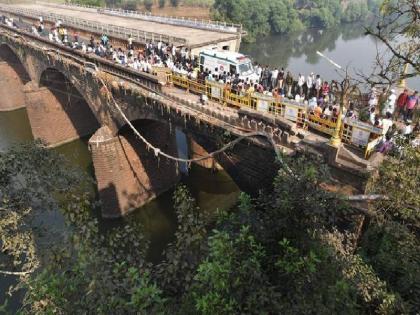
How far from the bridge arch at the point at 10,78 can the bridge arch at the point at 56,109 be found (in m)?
9.67

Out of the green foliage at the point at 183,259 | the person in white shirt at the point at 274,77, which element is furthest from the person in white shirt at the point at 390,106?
the green foliage at the point at 183,259

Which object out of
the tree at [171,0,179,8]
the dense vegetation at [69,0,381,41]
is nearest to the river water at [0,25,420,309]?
the dense vegetation at [69,0,381,41]

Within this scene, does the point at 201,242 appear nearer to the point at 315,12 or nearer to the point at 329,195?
the point at 329,195

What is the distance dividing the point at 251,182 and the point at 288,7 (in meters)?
80.2

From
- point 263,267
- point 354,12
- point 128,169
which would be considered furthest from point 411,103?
point 354,12

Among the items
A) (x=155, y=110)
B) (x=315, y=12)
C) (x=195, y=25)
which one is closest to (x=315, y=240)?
(x=155, y=110)

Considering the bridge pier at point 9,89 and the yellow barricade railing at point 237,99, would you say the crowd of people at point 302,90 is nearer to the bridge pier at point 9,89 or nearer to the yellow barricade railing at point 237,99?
the yellow barricade railing at point 237,99

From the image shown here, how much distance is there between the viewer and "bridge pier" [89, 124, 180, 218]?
2156 centimetres

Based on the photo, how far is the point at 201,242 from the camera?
7.01 metres

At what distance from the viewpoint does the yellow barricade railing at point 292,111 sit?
39.9ft

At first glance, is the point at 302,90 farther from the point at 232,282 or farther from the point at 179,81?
the point at 232,282

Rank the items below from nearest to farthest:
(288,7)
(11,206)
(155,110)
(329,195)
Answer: (329,195) < (11,206) < (155,110) < (288,7)

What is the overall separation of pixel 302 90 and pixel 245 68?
420cm

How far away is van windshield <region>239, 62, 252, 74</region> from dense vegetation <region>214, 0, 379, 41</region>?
145 ft
